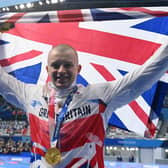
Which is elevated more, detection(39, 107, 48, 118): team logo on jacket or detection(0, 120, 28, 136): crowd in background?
detection(39, 107, 48, 118): team logo on jacket

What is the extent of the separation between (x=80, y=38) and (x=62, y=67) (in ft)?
2.41

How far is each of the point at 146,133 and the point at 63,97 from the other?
0.75 metres

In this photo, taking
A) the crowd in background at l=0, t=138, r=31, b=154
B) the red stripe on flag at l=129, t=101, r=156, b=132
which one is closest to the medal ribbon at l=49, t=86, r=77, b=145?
the red stripe on flag at l=129, t=101, r=156, b=132

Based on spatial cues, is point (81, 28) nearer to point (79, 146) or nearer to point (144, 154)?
point (79, 146)

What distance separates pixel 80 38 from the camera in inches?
111

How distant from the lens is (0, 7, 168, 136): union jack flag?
240 centimetres

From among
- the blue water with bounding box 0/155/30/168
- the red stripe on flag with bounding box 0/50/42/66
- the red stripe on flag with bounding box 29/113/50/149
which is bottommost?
the blue water with bounding box 0/155/30/168

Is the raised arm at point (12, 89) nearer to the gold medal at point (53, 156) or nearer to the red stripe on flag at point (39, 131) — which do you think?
the red stripe on flag at point (39, 131)

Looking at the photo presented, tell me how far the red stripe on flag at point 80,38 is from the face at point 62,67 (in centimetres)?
59

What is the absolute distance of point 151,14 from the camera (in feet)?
7.48

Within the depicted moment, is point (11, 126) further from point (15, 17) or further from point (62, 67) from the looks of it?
point (62, 67)

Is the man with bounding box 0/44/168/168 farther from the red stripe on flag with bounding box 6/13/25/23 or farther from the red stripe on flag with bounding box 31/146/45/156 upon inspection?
the red stripe on flag with bounding box 6/13/25/23

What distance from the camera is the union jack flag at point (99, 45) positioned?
240 centimetres

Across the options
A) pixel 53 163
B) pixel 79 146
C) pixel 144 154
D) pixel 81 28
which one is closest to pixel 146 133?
pixel 79 146
